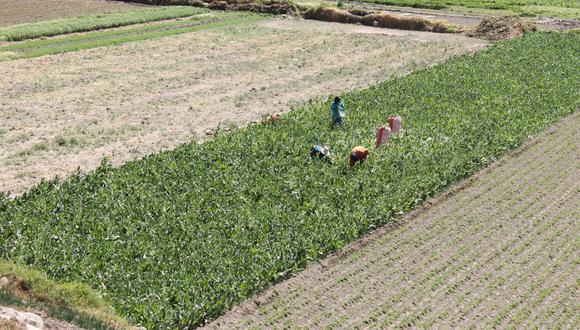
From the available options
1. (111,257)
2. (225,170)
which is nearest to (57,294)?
(111,257)

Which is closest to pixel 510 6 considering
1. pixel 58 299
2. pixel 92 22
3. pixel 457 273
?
pixel 92 22

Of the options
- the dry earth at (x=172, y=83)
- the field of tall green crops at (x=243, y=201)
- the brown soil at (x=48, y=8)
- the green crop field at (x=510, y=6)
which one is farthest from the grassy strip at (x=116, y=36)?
the field of tall green crops at (x=243, y=201)

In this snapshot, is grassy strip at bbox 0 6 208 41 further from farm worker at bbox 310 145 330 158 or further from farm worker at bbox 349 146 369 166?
farm worker at bbox 349 146 369 166

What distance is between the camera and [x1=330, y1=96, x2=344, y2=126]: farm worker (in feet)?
90.7

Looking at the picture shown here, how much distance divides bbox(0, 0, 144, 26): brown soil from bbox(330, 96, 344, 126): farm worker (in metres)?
28.3

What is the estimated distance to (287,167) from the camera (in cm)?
2356

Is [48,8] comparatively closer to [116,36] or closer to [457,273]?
[116,36]

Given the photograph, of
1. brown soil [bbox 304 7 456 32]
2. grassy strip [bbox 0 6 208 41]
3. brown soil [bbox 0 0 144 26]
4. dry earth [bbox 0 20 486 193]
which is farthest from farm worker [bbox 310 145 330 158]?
brown soil [bbox 0 0 144 26]

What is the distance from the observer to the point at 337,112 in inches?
1091

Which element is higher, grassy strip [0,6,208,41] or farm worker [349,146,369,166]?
grassy strip [0,6,208,41]

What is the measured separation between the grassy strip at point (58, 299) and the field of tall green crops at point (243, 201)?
41 cm

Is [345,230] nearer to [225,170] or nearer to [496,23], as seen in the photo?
[225,170]

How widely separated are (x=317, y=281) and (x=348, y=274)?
81cm

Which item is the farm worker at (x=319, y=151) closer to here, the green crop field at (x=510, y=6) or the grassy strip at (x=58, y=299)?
the grassy strip at (x=58, y=299)
